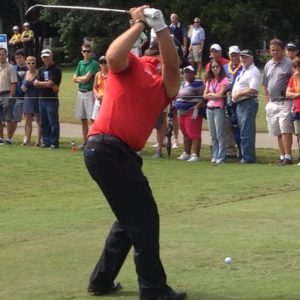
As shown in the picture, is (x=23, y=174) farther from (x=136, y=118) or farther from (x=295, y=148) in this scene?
(x=136, y=118)

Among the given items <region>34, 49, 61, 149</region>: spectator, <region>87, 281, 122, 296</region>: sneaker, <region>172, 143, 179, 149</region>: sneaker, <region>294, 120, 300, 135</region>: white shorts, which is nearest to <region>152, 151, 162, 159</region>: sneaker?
<region>172, 143, 179, 149</region>: sneaker

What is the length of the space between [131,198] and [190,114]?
34.4ft

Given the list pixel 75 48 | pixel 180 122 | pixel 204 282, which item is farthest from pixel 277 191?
pixel 75 48

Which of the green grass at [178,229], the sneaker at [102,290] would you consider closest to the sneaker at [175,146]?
the green grass at [178,229]

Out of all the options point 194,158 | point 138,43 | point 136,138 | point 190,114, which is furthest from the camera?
point 190,114

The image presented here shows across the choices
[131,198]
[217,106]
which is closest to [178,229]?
[131,198]

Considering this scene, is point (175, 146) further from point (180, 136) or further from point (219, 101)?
point (219, 101)

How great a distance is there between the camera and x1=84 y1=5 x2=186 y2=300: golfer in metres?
6.59

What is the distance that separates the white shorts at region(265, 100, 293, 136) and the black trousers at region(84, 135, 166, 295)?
31.4ft

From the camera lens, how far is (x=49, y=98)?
62.2 feet

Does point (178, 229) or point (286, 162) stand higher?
point (178, 229)

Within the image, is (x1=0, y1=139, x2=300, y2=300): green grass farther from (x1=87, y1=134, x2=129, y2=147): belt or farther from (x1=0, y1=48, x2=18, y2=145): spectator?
(x1=0, y1=48, x2=18, y2=145): spectator

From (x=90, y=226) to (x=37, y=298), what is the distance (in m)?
3.26

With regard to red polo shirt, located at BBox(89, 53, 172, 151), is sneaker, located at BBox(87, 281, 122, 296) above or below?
below
